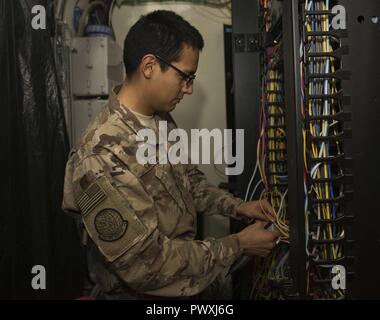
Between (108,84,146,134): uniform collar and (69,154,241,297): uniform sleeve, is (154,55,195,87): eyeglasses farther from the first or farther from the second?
(69,154,241,297): uniform sleeve

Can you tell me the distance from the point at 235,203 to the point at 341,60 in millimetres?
668

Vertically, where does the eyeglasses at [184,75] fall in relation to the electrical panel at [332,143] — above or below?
above

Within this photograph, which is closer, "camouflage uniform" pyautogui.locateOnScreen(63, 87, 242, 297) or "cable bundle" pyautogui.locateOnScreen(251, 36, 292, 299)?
"camouflage uniform" pyautogui.locateOnScreen(63, 87, 242, 297)

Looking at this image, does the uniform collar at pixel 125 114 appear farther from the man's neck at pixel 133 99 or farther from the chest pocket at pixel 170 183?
the chest pocket at pixel 170 183

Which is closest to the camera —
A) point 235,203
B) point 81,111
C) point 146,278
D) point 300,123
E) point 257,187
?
point 300,123

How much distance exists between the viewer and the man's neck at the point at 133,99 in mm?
1084

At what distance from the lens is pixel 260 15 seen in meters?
1.35

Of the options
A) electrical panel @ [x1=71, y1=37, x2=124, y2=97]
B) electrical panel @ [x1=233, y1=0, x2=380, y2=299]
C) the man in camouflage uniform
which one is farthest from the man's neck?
electrical panel @ [x1=71, y1=37, x2=124, y2=97]

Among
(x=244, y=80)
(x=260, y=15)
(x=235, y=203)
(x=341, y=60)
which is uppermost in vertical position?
(x=260, y=15)

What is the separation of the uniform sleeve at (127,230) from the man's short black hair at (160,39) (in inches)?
13.5

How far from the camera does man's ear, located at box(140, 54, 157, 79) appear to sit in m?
1.04

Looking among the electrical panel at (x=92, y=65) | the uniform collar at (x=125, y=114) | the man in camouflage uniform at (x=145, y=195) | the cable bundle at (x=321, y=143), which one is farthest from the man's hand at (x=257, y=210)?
the electrical panel at (x=92, y=65)
